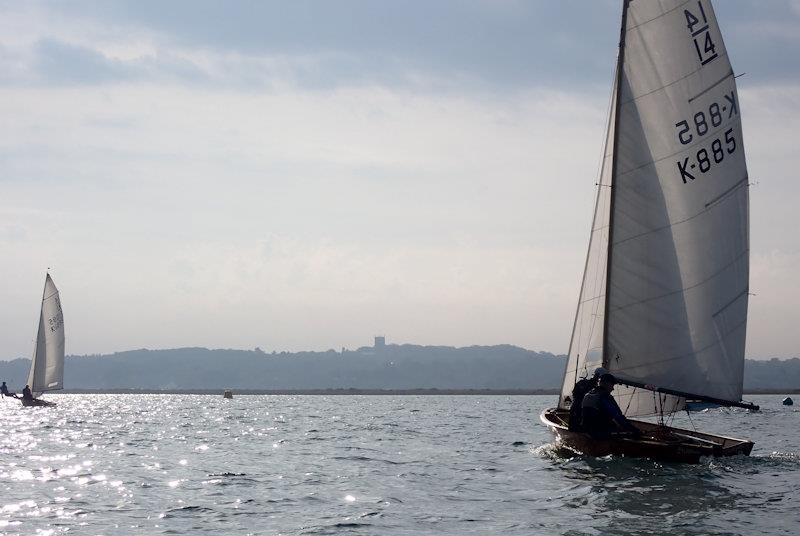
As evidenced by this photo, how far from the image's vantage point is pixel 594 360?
108ft

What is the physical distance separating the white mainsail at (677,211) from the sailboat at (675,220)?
0.03 m

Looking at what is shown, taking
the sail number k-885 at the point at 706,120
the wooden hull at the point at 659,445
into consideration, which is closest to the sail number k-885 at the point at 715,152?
the sail number k-885 at the point at 706,120

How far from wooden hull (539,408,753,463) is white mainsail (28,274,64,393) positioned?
6226 centimetres

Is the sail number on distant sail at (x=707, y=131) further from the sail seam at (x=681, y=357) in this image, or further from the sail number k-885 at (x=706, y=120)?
the sail seam at (x=681, y=357)

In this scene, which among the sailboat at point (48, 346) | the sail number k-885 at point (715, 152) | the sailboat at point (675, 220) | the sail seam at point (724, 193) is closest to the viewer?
the sailboat at point (675, 220)

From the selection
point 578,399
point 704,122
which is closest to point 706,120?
point 704,122

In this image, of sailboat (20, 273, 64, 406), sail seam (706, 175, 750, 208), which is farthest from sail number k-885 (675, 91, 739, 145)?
sailboat (20, 273, 64, 406)

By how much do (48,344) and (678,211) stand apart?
2674 inches

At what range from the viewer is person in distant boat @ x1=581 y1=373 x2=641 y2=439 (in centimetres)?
2941

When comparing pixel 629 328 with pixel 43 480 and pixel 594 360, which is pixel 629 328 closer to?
pixel 594 360

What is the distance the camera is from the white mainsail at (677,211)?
97.3 ft

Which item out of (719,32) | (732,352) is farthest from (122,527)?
(719,32)

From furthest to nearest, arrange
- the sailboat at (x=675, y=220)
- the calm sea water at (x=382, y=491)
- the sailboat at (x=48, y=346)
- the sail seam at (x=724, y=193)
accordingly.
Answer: the sailboat at (x=48, y=346) → the sail seam at (x=724, y=193) → the sailboat at (x=675, y=220) → the calm sea water at (x=382, y=491)

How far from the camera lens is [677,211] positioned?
30203mm
